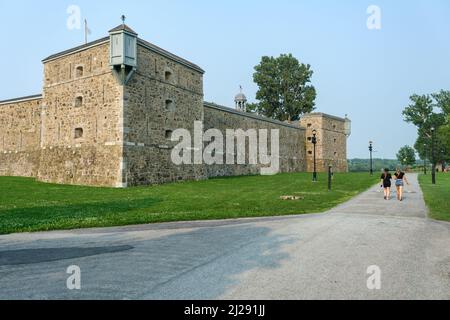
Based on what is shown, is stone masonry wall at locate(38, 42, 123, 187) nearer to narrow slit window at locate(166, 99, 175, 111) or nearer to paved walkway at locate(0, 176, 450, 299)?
narrow slit window at locate(166, 99, 175, 111)

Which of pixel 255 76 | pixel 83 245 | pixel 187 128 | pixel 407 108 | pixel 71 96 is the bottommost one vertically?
pixel 83 245

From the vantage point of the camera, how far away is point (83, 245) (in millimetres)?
7359

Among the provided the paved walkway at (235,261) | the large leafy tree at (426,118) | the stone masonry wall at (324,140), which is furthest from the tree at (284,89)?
the paved walkway at (235,261)

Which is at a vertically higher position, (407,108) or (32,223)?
(407,108)

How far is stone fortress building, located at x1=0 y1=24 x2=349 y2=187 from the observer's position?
2369 cm

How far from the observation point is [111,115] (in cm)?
2400

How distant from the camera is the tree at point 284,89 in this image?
63219mm

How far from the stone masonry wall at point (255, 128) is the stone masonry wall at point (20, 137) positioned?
15791 mm

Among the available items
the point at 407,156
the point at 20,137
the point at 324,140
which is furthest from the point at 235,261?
the point at 407,156

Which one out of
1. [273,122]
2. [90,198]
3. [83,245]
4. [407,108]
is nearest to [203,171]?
[90,198]

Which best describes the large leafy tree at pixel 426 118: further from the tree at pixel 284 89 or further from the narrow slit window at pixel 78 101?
the narrow slit window at pixel 78 101

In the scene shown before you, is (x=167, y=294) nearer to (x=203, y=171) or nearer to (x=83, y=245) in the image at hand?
(x=83, y=245)

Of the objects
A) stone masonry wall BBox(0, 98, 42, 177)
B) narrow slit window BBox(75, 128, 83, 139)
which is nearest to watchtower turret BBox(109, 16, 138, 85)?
narrow slit window BBox(75, 128, 83, 139)
